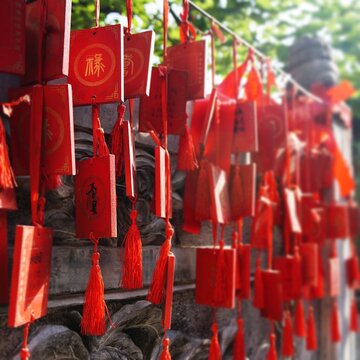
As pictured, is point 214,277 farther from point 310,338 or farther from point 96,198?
Result: point 310,338

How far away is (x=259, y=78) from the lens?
1.94 m

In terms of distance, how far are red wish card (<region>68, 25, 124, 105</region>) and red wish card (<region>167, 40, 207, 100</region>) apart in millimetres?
371

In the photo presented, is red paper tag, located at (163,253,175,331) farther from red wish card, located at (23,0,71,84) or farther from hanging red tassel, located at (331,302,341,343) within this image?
hanging red tassel, located at (331,302,341,343)

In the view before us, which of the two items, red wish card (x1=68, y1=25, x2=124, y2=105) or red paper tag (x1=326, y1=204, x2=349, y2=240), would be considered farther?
red paper tag (x1=326, y1=204, x2=349, y2=240)

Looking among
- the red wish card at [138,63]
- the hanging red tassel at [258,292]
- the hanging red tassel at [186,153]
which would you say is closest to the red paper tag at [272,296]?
the hanging red tassel at [258,292]

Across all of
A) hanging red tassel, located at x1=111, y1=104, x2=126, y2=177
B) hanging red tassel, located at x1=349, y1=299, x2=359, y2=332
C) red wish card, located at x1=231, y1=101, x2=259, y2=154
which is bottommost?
hanging red tassel, located at x1=349, y1=299, x2=359, y2=332

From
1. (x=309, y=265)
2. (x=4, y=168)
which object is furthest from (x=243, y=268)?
(x=4, y=168)

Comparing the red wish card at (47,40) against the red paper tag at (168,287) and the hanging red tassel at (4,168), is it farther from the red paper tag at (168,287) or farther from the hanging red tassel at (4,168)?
the red paper tag at (168,287)

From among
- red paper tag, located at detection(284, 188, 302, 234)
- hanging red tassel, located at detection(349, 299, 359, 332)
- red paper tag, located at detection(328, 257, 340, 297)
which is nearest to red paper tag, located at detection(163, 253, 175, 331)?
red paper tag, located at detection(284, 188, 302, 234)

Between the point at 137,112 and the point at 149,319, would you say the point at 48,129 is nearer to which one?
the point at 137,112

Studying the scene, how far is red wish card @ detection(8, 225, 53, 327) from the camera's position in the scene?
957 mm

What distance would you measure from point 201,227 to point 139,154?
404 millimetres

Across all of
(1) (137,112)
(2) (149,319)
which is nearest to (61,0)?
(1) (137,112)

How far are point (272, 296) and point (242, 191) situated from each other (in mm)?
477
